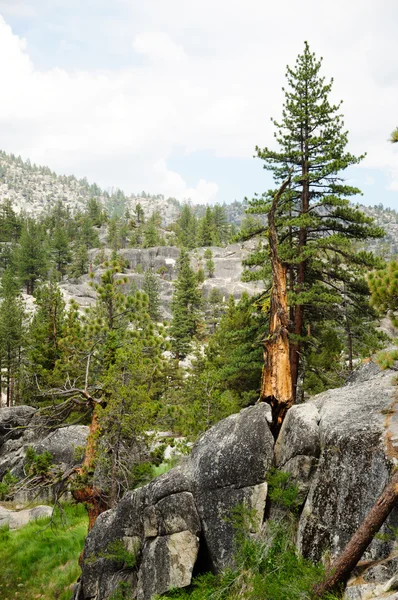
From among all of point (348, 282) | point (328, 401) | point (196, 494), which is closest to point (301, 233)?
point (348, 282)

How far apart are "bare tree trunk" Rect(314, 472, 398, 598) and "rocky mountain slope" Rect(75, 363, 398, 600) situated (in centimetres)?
21

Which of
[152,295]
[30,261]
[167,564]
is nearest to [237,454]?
[167,564]

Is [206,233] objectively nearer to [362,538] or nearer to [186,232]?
[186,232]

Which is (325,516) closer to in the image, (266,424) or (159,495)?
(266,424)

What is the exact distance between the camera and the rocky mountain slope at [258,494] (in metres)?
6.55

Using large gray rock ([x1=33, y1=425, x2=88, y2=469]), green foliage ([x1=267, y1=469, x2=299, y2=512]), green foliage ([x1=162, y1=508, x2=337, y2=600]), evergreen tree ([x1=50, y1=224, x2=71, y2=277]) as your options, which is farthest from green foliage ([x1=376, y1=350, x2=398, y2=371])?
evergreen tree ([x1=50, y1=224, x2=71, y2=277])

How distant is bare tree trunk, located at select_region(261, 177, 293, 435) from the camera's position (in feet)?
33.1

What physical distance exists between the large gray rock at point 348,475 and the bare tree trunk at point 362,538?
0.50m

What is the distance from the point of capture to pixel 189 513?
29.2 ft

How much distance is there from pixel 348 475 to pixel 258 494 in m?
A: 2.16

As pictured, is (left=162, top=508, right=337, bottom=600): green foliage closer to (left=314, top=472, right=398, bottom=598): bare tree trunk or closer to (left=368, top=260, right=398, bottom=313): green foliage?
(left=314, top=472, right=398, bottom=598): bare tree trunk

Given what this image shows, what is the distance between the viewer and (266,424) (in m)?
9.24

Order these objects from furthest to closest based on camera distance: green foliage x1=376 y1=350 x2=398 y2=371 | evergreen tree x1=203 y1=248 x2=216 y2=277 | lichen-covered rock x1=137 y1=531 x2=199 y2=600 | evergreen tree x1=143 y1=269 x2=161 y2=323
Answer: evergreen tree x1=203 y1=248 x2=216 y2=277 < evergreen tree x1=143 y1=269 x2=161 y2=323 < lichen-covered rock x1=137 y1=531 x2=199 y2=600 < green foliage x1=376 y1=350 x2=398 y2=371

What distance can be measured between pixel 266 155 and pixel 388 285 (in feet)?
37.1
